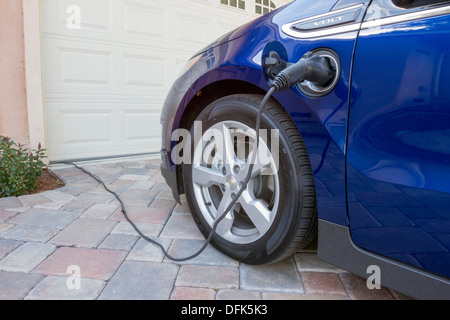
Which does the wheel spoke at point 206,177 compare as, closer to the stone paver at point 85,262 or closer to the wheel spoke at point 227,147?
the wheel spoke at point 227,147

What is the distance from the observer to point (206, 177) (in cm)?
167

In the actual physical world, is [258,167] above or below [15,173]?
above

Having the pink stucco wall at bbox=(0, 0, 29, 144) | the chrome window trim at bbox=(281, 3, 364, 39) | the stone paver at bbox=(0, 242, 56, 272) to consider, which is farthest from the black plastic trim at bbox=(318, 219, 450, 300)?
the pink stucco wall at bbox=(0, 0, 29, 144)

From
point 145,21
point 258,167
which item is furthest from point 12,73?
point 258,167

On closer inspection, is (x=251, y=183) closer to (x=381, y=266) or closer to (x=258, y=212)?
(x=258, y=212)

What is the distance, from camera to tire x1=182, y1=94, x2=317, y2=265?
1.27 m

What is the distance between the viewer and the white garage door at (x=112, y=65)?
342 centimetres

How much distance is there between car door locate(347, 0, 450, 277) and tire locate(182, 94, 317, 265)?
0.24m

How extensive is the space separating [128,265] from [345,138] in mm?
1086

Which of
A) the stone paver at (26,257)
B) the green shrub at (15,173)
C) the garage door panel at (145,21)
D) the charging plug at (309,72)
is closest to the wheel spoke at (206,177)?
the charging plug at (309,72)

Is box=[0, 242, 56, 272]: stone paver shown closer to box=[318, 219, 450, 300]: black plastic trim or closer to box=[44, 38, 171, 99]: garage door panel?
box=[318, 219, 450, 300]: black plastic trim

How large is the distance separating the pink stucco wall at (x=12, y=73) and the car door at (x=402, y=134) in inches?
122

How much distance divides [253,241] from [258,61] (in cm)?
74

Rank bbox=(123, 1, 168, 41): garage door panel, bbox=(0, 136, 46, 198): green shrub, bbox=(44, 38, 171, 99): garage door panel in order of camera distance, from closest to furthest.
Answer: bbox=(0, 136, 46, 198): green shrub → bbox=(44, 38, 171, 99): garage door panel → bbox=(123, 1, 168, 41): garage door panel
